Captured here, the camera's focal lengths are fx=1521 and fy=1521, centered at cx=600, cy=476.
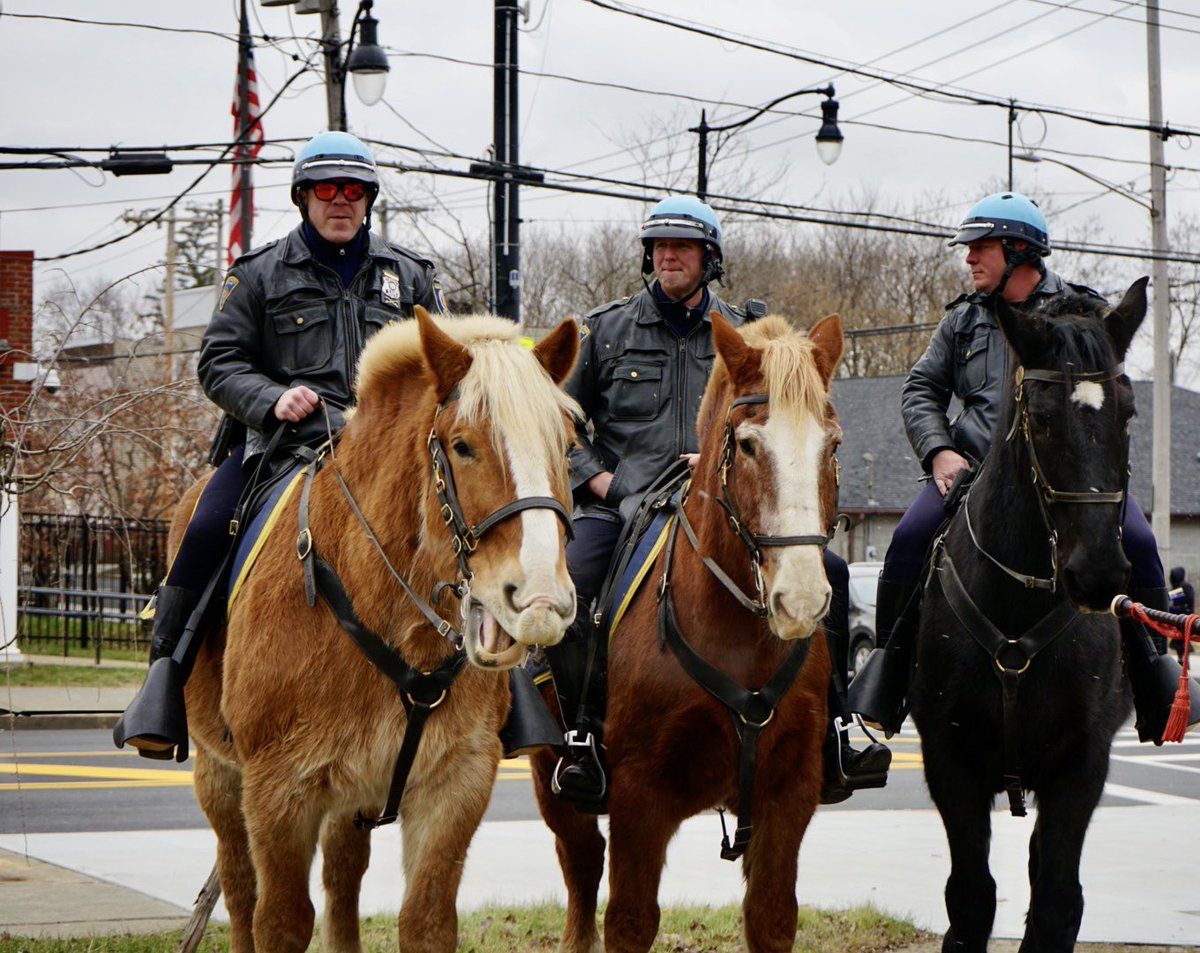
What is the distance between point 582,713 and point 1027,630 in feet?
5.95

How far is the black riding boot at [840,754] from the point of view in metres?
6.27

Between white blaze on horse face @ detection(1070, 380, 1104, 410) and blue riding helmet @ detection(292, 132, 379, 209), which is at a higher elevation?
blue riding helmet @ detection(292, 132, 379, 209)

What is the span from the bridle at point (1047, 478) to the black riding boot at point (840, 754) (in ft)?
2.75

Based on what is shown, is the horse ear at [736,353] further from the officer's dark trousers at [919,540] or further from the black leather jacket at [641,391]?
the officer's dark trousers at [919,540]

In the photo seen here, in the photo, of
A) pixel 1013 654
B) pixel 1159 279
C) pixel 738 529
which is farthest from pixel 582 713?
pixel 1159 279

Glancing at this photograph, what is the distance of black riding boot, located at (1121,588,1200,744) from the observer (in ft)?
21.9

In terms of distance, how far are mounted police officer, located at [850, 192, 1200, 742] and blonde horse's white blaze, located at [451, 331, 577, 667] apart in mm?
2672

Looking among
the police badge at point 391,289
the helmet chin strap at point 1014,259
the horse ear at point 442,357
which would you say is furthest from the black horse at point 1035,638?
the police badge at point 391,289

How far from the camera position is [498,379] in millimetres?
4508

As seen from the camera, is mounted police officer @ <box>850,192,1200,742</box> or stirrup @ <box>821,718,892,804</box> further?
mounted police officer @ <box>850,192,1200,742</box>

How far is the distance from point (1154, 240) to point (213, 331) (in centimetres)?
2431

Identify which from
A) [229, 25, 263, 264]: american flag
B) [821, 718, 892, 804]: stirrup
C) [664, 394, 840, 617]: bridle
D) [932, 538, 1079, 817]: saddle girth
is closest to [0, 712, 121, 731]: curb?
[229, 25, 263, 264]: american flag

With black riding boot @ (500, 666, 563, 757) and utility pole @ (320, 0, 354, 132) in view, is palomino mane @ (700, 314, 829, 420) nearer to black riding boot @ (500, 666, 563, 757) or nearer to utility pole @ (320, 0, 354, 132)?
black riding boot @ (500, 666, 563, 757)

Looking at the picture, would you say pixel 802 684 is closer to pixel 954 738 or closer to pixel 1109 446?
pixel 954 738
